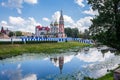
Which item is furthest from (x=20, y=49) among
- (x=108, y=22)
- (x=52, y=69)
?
(x=108, y=22)

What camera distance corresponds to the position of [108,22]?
34625 mm

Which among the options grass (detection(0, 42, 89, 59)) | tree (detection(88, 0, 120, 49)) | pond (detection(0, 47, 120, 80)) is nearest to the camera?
tree (detection(88, 0, 120, 49))

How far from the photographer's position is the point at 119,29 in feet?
112

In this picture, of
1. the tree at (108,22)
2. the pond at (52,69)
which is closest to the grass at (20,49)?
the pond at (52,69)

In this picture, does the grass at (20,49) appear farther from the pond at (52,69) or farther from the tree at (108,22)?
the tree at (108,22)

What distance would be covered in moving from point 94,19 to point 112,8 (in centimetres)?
293

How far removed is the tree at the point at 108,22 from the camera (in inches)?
1341

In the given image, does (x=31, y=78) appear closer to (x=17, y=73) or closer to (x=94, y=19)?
(x=17, y=73)

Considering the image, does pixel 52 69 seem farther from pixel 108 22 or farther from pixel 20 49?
pixel 20 49

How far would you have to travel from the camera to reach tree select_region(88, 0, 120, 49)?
112 feet

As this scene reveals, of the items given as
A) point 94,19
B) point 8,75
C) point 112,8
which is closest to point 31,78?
point 8,75

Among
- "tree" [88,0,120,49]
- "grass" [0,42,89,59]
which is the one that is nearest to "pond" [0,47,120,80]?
"tree" [88,0,120,49]

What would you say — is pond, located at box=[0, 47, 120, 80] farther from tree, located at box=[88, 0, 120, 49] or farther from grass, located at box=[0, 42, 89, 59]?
grass, located at box=[0, 42, 89, 59]

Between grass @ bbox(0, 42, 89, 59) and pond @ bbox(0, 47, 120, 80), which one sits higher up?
grass @ bbox(0, 42, 89, 59)
